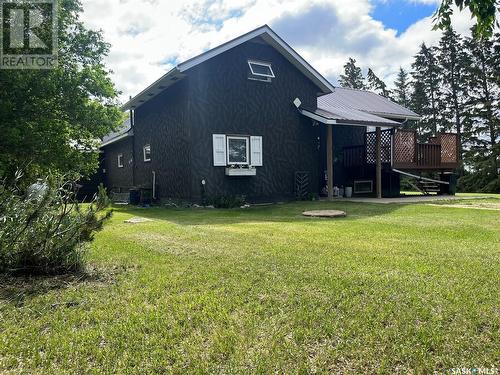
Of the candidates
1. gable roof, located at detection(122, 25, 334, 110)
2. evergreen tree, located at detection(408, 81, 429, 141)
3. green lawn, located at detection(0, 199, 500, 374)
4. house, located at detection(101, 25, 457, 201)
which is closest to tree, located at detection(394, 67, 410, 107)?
evergreen tree, located at detection(408, 81, 429, 141)

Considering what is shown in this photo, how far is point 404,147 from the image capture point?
1366 centimetres

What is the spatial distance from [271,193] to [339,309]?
10.00 m

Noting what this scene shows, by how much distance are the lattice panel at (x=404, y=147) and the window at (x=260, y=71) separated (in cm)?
506

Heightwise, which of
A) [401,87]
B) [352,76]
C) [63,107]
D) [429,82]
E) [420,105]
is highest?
[352,76]

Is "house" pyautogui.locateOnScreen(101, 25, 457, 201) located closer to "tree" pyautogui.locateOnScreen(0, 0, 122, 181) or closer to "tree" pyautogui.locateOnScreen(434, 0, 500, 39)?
"tree" pyautogui.locateOnScreen(0, 0, 122, 181)

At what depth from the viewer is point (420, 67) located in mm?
33781

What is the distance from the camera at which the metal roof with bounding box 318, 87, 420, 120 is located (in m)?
15.4

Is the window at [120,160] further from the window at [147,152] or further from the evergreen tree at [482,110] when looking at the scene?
the evergreen tree at [482,110]

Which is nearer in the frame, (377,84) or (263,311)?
(263,311)

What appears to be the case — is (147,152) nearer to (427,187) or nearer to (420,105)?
(427,187)

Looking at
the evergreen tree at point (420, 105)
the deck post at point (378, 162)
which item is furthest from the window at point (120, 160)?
the evergreen tree at point (420, 105)

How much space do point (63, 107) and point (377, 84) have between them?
37.4 meters

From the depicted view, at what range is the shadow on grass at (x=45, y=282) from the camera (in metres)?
2.94

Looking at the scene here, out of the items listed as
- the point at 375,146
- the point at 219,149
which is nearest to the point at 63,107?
the point at 219,149
